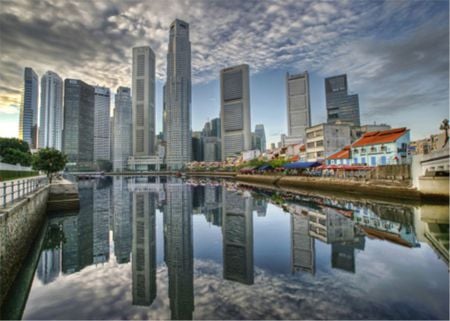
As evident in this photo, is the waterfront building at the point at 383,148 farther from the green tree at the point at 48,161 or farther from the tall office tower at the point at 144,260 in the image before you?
the green tree at the point at 48,161

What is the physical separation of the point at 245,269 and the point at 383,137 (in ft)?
169

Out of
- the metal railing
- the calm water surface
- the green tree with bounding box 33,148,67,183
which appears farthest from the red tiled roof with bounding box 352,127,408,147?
the green tree with bounding box 33,148,67,183

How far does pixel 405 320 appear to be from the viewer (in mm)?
7074

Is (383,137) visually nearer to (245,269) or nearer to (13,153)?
(245,269)

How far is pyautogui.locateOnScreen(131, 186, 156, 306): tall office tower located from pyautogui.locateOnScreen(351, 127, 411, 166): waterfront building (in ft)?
145

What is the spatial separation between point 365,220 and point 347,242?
23.4ft

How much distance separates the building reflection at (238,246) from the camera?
35.0 feet

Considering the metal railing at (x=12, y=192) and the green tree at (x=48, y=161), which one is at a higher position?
the green tree at (x=48, y=161)

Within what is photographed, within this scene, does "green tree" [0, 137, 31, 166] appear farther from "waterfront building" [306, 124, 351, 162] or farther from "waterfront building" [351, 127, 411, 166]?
"waterfront building" [351, 127, 411, 166]

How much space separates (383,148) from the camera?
49875 mm

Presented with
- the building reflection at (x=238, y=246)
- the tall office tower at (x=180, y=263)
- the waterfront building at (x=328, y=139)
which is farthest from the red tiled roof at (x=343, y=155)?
the tall office tower at (x=180, y=263)

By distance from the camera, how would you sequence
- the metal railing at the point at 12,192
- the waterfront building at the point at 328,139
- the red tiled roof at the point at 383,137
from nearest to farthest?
the metal railing at the point at 12,192
the red tiled roof at the point at 383,137
the waterfront building at the point at 328,139

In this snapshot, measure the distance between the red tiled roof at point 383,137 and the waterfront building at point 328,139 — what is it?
10.7 m

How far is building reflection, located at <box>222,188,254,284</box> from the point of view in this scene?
10.7 metres
